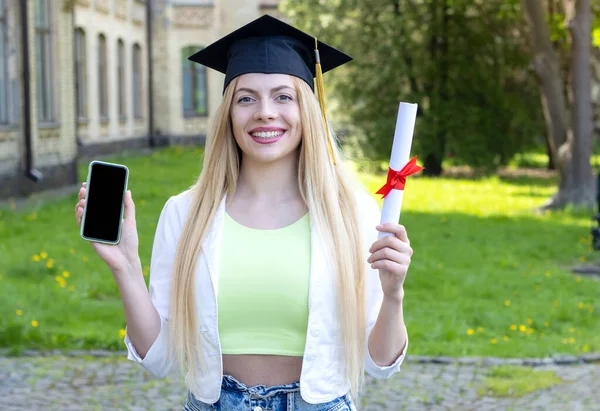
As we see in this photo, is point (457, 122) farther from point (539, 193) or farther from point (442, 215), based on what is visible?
point (442, 215)

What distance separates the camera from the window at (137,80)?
37.5 m

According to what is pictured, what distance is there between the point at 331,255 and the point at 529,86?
27511 mm

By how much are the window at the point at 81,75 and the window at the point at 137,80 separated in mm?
7228

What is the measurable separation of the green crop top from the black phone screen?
1.06ft

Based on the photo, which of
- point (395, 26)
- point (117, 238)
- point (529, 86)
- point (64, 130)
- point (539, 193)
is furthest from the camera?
point (529, 86)

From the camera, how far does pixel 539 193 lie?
2384 cm

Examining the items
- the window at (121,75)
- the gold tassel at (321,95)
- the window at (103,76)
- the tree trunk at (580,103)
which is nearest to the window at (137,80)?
the window at (121,75)

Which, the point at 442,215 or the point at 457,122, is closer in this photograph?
the point at 442,215

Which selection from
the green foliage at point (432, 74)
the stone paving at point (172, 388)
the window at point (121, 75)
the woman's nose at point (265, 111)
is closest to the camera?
the woman's nose at point (265, 111)

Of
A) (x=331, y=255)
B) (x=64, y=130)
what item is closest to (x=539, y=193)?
(x=64, y=130)

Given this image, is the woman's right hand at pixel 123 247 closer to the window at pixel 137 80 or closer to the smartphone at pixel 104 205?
the smartphone at pixel 104 205

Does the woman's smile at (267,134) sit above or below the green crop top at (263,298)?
above

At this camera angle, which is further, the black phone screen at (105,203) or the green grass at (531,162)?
the green grass at (531,162)

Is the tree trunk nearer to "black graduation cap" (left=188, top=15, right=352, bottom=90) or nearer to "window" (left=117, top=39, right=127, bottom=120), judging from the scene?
"black graduation cap" (left=188, top=15, right=352, bottom=90)
